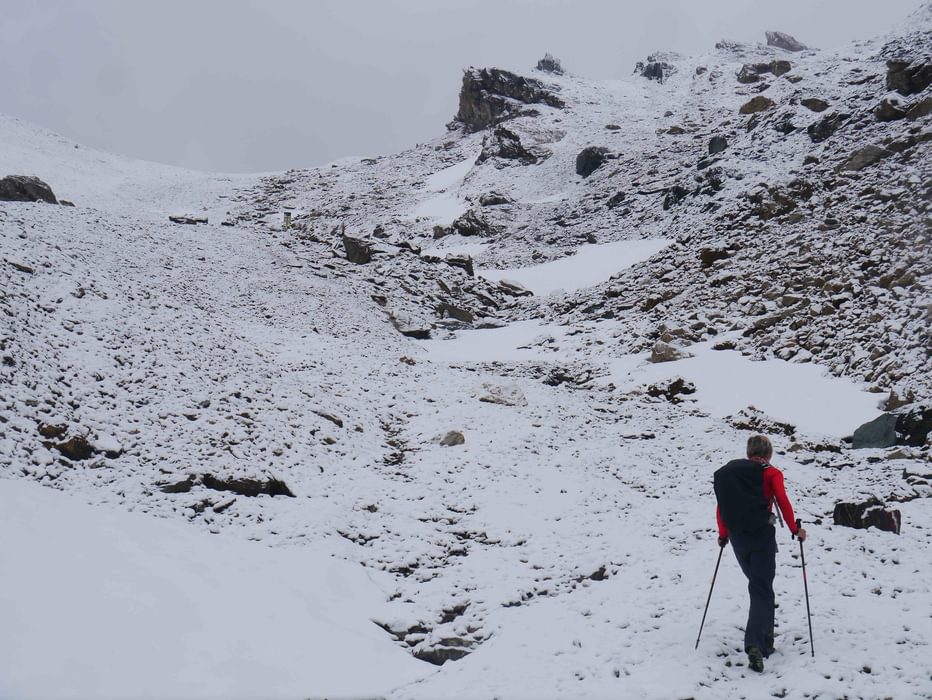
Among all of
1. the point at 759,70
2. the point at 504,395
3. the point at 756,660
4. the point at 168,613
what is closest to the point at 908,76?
the point at 504,395

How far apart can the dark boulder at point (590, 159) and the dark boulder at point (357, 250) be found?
2611 cm

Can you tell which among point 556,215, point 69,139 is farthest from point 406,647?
point 69,139

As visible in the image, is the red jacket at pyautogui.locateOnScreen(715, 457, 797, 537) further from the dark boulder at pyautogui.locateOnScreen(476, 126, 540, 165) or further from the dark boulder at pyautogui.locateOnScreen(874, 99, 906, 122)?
the dark boulder at pyautogui.locateOnScreen(476, 126, 540, 165)

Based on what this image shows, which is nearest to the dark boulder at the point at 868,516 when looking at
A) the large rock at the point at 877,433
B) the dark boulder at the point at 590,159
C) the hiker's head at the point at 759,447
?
the large rock at the point at 877,433

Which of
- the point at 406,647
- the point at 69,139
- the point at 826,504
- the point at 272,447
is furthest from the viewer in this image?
the point at 69,139

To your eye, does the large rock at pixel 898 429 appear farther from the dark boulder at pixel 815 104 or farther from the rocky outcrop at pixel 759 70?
the rocky outcrop at pixel 759 70

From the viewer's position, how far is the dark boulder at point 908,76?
107 feet

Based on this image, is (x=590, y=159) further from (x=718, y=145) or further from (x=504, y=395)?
(x=504, y=395)

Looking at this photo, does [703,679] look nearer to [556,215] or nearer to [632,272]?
[632,272]

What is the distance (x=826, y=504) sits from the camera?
1209 cm

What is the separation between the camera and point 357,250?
126 ft

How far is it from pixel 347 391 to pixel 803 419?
13.0 m

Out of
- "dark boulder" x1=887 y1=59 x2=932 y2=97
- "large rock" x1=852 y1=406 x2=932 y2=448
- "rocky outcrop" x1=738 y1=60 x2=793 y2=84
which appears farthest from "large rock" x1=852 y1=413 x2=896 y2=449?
"rocky outcrop" x1=738 y1=60 x2=793 y2=84

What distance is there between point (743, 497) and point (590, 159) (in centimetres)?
5275
